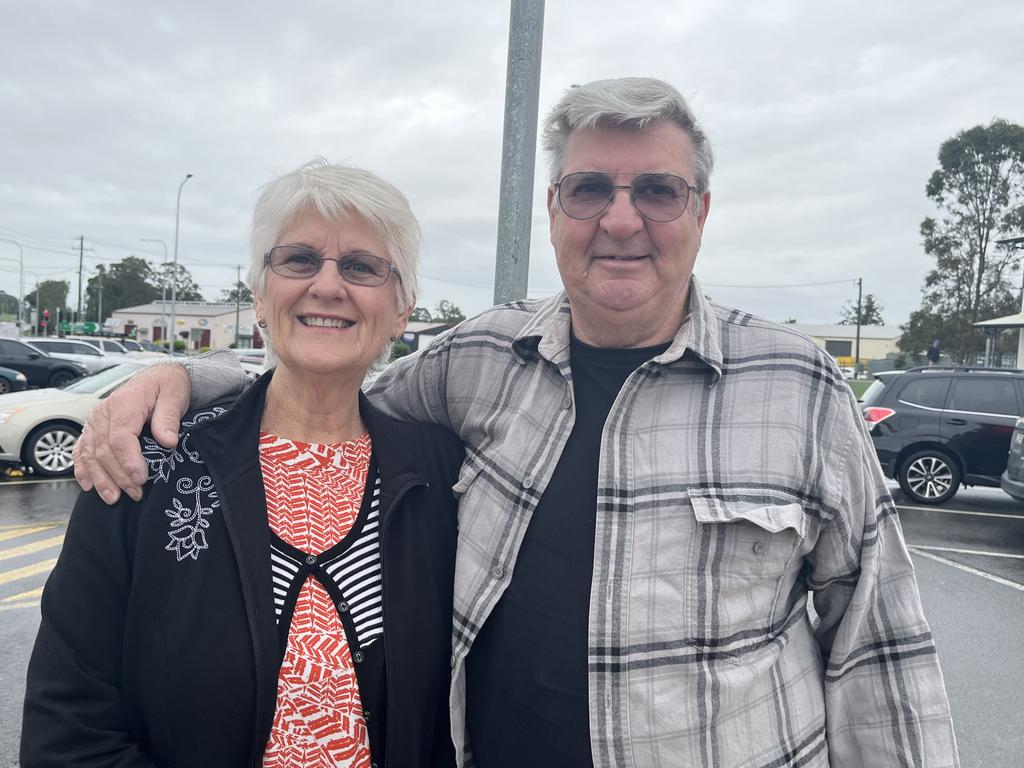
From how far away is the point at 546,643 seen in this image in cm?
184

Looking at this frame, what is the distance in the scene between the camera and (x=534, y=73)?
10.8 ft

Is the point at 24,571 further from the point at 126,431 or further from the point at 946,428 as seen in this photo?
the point at 946,428

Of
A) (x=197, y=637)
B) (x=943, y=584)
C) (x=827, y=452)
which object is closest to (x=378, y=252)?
(x=197, y=637)

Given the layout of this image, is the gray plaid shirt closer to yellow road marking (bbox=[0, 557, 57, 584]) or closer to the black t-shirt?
the black t-shirt

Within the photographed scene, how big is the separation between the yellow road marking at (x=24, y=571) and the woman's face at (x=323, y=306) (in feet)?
17.6

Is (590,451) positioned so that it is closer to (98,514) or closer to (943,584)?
(98,514)

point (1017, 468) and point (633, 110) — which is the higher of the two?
point (633, 110)

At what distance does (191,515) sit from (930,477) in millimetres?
10621

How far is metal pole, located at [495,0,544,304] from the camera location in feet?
10.7

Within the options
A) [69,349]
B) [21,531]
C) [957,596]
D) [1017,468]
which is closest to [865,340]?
[69,349]

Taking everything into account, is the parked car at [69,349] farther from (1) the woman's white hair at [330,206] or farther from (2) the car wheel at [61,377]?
(1) the woman's white hair at [330,206]

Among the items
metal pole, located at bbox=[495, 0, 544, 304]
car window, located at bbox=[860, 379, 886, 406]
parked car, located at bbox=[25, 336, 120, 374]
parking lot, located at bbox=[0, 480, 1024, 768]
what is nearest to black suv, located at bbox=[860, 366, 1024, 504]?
car window, located at bbox=[860, 379, 886, 406]

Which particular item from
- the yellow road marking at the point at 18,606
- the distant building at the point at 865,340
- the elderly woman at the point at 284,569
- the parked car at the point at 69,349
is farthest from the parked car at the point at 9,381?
the distant building at the point at 865,340

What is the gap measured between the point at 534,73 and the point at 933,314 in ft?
130
